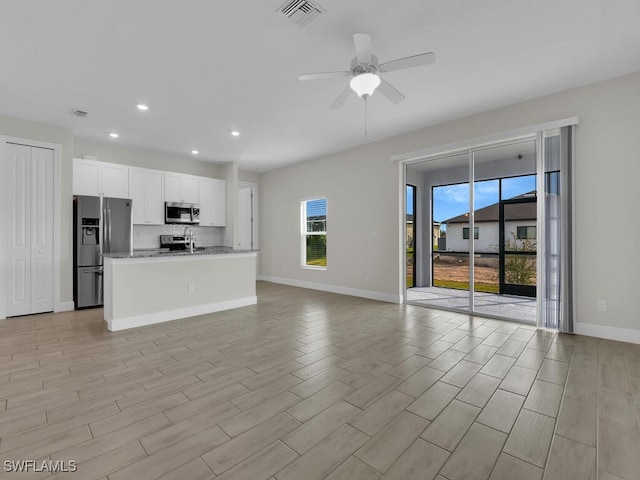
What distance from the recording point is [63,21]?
2.41m

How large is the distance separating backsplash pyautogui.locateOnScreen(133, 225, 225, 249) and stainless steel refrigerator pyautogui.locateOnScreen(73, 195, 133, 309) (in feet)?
2.60

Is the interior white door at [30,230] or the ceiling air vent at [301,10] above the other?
the ceiling air vent at [301,10]

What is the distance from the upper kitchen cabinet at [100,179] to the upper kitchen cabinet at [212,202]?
1.45 meters

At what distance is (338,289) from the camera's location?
6312 mm

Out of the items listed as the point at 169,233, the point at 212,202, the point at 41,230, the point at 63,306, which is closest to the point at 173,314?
the point at 63,306

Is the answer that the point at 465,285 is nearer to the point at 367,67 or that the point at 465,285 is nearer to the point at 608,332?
the point at 608,332

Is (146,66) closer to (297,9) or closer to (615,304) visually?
(297,9)

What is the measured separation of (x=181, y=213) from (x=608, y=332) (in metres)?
6.96

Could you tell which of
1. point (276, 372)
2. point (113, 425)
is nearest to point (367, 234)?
point (276, 372)

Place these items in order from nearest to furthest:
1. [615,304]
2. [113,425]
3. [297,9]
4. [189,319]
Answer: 1. [113,425]
2. [297,9]
3. [615,304]
4. [189,319]

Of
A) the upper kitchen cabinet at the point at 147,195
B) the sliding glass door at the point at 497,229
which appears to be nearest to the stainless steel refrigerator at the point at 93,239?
the upper kitchen cabinet at the point at 147,195

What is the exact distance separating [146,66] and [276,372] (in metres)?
3.24

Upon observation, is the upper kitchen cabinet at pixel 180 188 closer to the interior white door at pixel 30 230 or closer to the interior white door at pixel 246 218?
the interior white door at pixel 246 218

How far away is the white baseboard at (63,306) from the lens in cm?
469
